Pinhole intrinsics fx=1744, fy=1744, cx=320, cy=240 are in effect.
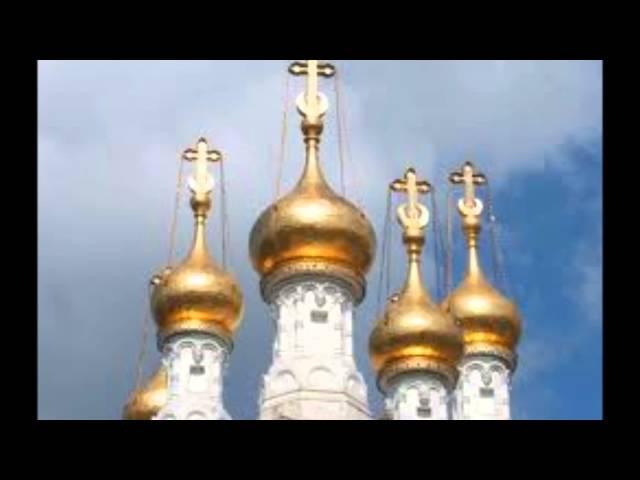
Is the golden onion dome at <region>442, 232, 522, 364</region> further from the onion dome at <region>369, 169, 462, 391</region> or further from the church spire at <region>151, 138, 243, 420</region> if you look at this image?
the church spire at <region>151, 138, 243, 420</region>

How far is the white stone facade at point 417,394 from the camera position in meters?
17.7

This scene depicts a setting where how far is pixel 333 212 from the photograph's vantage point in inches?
690

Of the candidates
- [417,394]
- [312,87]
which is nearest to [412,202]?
[312,87]

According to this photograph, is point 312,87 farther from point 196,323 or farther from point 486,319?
point 486,319

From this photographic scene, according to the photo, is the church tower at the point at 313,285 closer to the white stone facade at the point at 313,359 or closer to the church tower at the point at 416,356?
the white stone facade at the point at 313,359

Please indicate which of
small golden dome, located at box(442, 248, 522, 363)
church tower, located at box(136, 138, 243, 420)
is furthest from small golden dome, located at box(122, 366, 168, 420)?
small golden dome, located at box(442, 248, 522, 363)

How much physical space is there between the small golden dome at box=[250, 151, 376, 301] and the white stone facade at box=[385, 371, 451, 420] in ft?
3.36

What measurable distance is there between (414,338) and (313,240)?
1.49 metres
